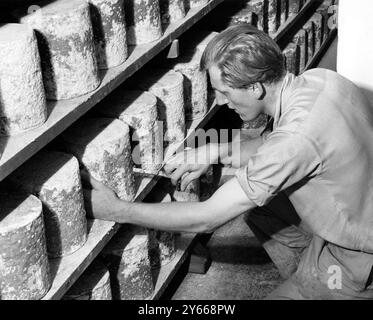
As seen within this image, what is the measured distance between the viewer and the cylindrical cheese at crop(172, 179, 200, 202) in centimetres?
338

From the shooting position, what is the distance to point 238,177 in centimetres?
229

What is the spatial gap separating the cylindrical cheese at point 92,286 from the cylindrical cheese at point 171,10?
48.6 inches

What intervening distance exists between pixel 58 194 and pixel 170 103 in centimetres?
104

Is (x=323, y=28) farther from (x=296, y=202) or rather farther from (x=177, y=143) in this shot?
(x=296, y=202)

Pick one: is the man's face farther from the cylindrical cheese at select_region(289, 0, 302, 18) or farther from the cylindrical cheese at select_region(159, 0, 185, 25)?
the cylindrical cheese at select_region(289, 0, 302, 18)

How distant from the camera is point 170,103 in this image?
320 cm

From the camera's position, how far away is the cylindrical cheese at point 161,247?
10.1 ft

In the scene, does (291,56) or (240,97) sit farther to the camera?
(291,56)

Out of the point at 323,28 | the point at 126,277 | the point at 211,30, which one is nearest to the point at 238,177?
the point at 126,277

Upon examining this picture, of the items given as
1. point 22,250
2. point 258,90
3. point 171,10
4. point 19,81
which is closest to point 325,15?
point 171,10

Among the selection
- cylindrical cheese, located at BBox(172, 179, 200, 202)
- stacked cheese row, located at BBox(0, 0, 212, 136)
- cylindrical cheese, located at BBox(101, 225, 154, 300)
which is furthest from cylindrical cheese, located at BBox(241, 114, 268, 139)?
cylindrical cheese, located at BBox(101, 225, 154, 300)

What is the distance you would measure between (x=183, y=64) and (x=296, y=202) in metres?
1.25

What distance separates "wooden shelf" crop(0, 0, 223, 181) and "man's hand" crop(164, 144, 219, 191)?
45 centimetres

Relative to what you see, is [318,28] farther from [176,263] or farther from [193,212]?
[193,212]
